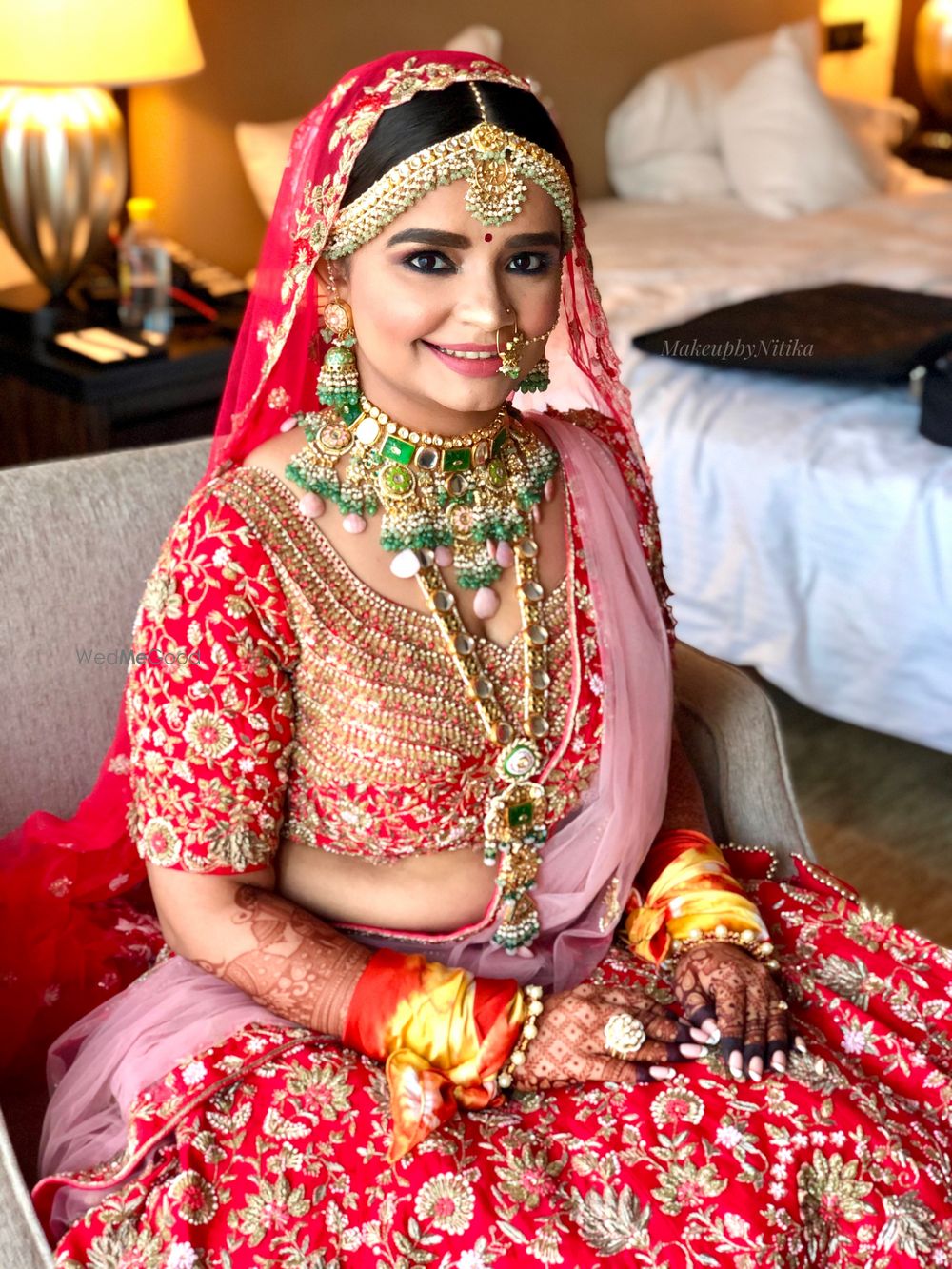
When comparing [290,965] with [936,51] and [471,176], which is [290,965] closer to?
[471,176]

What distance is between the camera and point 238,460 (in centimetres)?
126

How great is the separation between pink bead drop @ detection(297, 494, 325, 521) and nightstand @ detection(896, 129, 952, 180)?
190 inches

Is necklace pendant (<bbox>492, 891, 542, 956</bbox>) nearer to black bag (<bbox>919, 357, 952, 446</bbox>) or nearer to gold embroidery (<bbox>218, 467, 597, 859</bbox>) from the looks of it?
gold embroidery (<bbox>218, 467, 597, 859</bbox>)

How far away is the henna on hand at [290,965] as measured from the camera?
1.16 m

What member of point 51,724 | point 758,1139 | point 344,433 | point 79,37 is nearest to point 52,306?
point 79,37

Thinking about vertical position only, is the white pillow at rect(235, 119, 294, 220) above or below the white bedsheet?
above

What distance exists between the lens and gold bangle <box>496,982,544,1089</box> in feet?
3.77

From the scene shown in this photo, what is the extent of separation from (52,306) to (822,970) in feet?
7.08

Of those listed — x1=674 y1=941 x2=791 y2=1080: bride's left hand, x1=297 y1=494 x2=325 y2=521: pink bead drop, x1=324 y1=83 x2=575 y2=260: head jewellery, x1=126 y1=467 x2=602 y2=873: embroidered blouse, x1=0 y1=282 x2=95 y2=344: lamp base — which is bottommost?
x1=674 y1=941 x2=791 y2=1080: bride's left hand

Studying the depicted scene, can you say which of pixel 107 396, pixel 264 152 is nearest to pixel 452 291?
pixel 107 396

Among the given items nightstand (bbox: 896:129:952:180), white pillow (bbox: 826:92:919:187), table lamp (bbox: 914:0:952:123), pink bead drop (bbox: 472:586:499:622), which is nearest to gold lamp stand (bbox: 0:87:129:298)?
pink bead drop (bbox: 472:586:499:622)

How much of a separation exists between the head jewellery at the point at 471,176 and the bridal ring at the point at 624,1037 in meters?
0.65

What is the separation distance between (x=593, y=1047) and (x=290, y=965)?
255 millimetres

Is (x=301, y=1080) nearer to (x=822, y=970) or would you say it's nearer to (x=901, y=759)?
(x=822, y=970)
